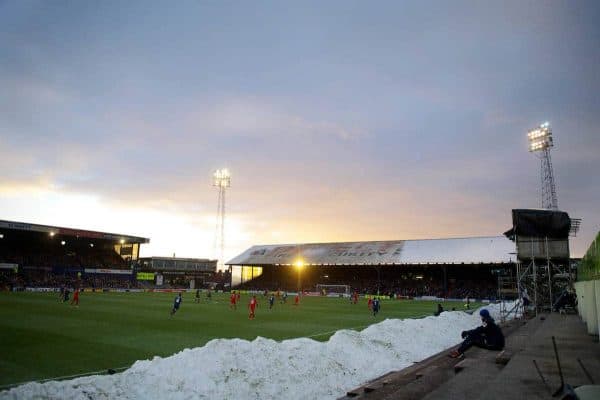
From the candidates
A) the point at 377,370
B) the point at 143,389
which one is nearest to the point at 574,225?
the point at 377,370

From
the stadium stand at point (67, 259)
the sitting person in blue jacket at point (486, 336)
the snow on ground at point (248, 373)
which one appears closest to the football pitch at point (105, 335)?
the snow on ground at point (248, 373)

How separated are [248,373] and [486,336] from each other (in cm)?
603

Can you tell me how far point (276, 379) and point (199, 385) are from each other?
220 cm

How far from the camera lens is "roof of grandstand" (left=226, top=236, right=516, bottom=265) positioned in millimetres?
62094

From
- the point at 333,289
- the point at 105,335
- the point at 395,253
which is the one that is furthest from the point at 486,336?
the point at 333,289

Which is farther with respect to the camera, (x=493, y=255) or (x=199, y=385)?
(x=493, y=255)

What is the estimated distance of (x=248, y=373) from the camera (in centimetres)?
1077

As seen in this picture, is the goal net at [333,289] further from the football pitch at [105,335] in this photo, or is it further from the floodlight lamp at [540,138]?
the football pitch at [105,335]

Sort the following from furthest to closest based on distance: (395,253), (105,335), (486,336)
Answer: (395,253) < (105,335) < (486,336)

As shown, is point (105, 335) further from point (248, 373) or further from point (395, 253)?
point (395, 253)

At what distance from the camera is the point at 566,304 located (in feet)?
113

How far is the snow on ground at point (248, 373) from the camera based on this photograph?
8.79 meters

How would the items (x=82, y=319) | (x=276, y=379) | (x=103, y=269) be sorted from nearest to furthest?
(x=276, y=379) < (x=82, y=319) < (x=103, y=269)

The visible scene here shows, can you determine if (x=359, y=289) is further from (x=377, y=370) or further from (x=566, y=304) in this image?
(x=377, y=370)
